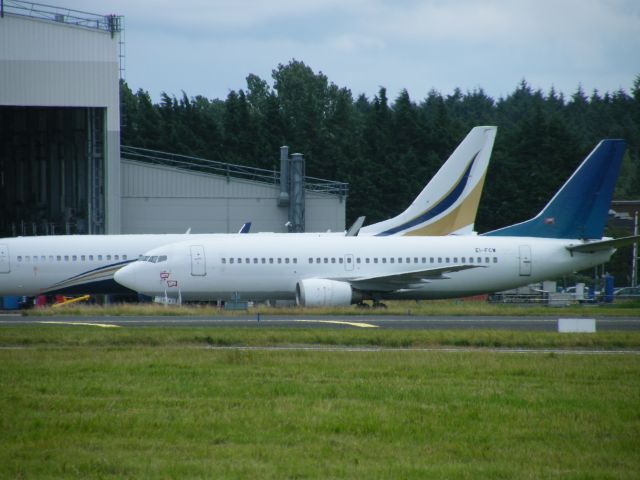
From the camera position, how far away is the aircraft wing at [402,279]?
119ft

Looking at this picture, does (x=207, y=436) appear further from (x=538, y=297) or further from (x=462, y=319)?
(x=538, y=297)

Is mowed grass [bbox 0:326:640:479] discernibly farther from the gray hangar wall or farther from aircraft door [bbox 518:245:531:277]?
the gray hangar wall

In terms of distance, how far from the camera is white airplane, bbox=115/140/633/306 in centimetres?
3662

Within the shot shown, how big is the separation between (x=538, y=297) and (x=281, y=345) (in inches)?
1129

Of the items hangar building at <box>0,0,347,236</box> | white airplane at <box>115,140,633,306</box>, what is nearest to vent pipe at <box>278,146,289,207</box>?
hangar building at <box>0,0,347,236</box>

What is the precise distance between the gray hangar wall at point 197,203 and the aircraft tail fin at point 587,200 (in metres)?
18.3

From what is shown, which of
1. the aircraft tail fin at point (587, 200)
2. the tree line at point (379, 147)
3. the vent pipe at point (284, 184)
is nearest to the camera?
the aircraft tail fin at point (587, 200)

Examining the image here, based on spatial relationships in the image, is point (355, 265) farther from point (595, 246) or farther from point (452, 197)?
point (452, 197)

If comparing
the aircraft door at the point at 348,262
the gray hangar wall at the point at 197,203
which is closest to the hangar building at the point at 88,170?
the gray hangar wall at the point at 197,203

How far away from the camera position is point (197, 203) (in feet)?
176

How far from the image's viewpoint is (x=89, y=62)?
4656 cm

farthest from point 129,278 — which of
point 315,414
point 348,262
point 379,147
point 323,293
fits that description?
point 379,147

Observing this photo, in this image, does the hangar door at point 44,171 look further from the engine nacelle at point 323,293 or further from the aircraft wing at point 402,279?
the aircraft wing at point 402,279

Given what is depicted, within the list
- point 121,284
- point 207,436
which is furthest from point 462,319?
point 207,436
